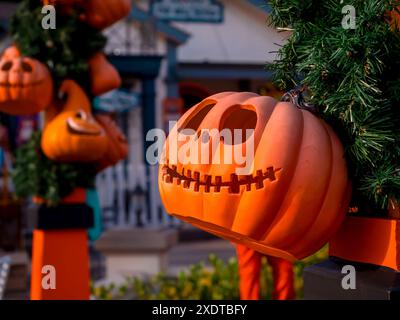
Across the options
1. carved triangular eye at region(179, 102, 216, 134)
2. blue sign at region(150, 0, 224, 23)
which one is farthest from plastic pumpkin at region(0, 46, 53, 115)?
blue sign at region(150, 0, 224, 23)

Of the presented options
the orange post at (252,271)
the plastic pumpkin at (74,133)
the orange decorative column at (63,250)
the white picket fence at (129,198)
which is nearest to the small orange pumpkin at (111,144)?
the plastic pumpkin at (74,133)

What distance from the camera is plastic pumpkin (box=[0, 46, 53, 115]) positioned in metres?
3.59

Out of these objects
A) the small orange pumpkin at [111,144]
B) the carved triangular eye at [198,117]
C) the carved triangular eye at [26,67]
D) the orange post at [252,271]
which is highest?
the carved triangular eye at [198,117]

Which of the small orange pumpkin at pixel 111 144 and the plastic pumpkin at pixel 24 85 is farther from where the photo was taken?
the small orange pumpkin at pixel 111 144

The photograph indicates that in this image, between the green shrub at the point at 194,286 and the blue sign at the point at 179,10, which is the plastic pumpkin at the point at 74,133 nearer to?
the green shrub at the point at 194,286

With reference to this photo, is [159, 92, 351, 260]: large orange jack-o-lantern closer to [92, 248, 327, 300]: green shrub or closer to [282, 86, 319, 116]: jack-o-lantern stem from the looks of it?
[282, 86, 319, 116]: jack-o-lantern stem

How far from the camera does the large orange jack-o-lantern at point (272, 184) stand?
1.73 m

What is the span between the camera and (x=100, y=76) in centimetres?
398

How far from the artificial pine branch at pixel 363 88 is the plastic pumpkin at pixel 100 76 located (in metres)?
2.27

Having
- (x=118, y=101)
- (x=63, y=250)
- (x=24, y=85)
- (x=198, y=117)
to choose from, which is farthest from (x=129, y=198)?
(x=198, y=117)

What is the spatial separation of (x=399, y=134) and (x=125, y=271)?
3.93m

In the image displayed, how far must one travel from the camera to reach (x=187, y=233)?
9.71 meters
